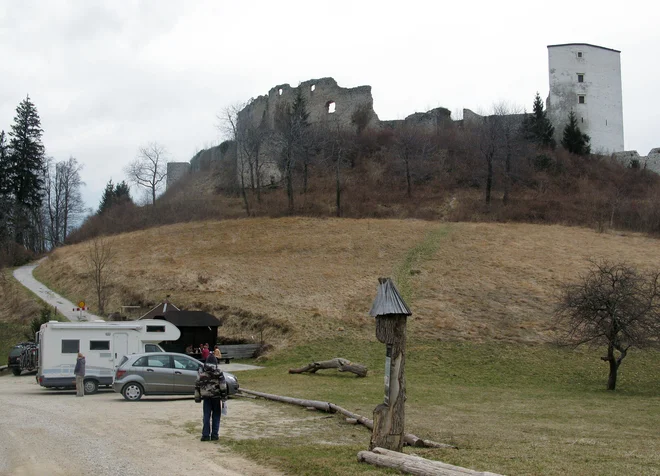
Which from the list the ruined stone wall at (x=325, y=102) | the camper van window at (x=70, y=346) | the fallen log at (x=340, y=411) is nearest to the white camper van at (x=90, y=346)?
the camper van window at (x=70, y=346)

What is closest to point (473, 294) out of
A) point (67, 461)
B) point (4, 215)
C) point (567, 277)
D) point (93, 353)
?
point (567, 277)

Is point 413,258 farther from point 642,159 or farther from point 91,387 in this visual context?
point 642,159

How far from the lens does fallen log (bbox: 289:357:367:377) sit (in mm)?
26047

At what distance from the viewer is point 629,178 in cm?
6575

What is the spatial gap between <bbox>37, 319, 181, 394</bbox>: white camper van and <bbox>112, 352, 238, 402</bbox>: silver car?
3308 mm

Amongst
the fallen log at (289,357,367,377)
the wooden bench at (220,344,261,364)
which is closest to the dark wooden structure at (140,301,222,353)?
the wooden bench at (220,344,261,364)

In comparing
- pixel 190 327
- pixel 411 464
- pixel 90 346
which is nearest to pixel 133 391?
pixel 90 346

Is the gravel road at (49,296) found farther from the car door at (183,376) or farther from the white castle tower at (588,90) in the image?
the white castle tower at (588,90)

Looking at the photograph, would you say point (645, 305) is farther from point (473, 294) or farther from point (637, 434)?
point (473, 294)

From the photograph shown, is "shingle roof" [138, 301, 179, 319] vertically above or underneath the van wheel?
above

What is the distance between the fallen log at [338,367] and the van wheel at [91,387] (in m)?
7.73

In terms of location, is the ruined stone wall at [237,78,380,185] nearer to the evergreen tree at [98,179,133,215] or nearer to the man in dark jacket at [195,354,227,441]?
the evergreen tree at [98,179,133,215]

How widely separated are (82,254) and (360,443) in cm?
4744

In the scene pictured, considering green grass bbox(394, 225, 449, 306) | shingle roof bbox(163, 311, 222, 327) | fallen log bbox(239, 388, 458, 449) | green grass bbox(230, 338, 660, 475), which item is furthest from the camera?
green grass bbox(394, 225, 449, 306)
